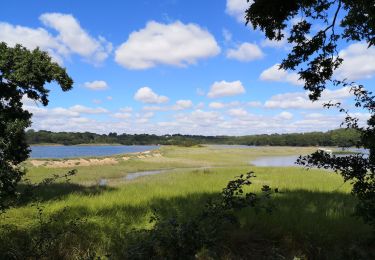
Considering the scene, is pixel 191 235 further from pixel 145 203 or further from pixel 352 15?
pixel 145 203

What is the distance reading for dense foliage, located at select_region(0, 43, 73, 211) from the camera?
13.0 m

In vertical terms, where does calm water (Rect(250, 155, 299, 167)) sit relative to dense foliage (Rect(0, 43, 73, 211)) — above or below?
below

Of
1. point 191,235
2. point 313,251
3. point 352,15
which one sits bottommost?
point 313,251

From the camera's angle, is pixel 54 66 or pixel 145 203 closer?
pixel 145 203

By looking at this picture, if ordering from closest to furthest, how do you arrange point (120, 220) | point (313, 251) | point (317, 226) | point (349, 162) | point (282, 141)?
point (349, 162)
point (313, 251)
point (317, 226)
point (120, 220)
point (282, 141)

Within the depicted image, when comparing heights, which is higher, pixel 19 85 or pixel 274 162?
pixel 19 85

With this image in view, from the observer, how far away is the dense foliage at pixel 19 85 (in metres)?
13.0

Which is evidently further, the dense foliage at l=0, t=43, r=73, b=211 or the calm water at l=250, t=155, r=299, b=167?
the calm water at l=250, t=155, r=299, b=167

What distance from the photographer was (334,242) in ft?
28.1

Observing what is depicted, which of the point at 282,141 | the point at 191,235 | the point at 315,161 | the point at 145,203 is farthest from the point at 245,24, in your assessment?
the point at 282,141

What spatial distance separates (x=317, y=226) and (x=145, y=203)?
611 cm

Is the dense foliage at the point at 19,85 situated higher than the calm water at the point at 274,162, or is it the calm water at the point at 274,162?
the dense foliage at the point at 19,85

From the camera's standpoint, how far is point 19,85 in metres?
13.8

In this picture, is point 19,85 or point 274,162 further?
point 274,162
